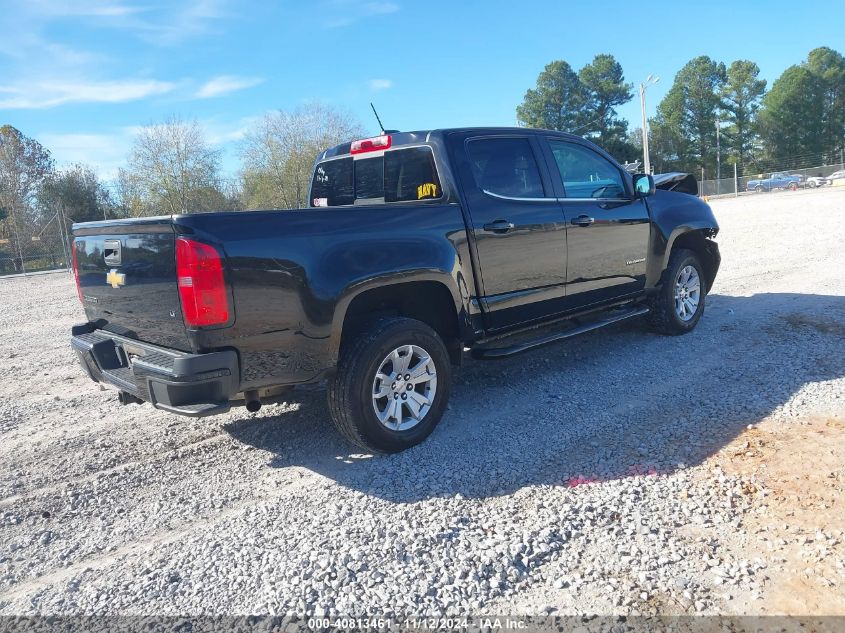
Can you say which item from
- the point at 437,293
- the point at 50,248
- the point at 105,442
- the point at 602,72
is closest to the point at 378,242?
the point at 437,293

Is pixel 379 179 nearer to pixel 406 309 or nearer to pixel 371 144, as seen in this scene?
pixel 371 144

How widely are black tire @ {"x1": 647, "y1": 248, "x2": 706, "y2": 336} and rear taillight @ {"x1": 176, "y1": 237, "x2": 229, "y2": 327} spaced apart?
4.50 m

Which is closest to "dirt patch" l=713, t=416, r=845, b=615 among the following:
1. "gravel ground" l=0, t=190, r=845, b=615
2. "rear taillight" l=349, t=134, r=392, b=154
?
"gravel ground" l=0, t=190, r=845, b=615

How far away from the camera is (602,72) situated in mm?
64500

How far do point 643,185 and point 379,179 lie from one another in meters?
2.54

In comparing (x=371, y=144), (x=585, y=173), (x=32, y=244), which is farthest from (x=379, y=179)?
(x=32, y=244)

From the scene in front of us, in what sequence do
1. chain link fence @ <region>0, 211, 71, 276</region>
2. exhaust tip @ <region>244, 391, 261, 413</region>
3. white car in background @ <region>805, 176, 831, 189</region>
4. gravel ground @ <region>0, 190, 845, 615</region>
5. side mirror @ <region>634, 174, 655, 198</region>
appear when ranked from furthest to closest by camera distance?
white car in background @ <region>805, 176, 831, 189</region>
chain link fence @ <region>0, 211, 71, 276</region>
side mirror @ <region>634, 174, 655, 198</region>
exhaust tip @ <region>244, 391, 261, 413</region>
gravel ground @ <region>0, 190, 845, 615</region>

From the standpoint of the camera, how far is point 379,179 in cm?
500

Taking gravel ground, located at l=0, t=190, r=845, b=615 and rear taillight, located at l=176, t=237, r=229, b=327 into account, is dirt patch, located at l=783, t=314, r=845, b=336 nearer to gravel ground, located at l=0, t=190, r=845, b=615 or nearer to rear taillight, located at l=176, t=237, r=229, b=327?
gravel ground, located at l=0, t=190, r=845, b=615

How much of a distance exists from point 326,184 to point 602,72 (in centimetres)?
6643

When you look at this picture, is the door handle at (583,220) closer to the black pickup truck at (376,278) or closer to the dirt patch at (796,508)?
the black pickup truck at (376,278)

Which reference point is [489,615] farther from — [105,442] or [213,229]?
[105,442]

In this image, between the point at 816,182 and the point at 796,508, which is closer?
the point at 796,508

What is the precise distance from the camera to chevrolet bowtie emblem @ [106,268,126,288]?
3.74 metres
